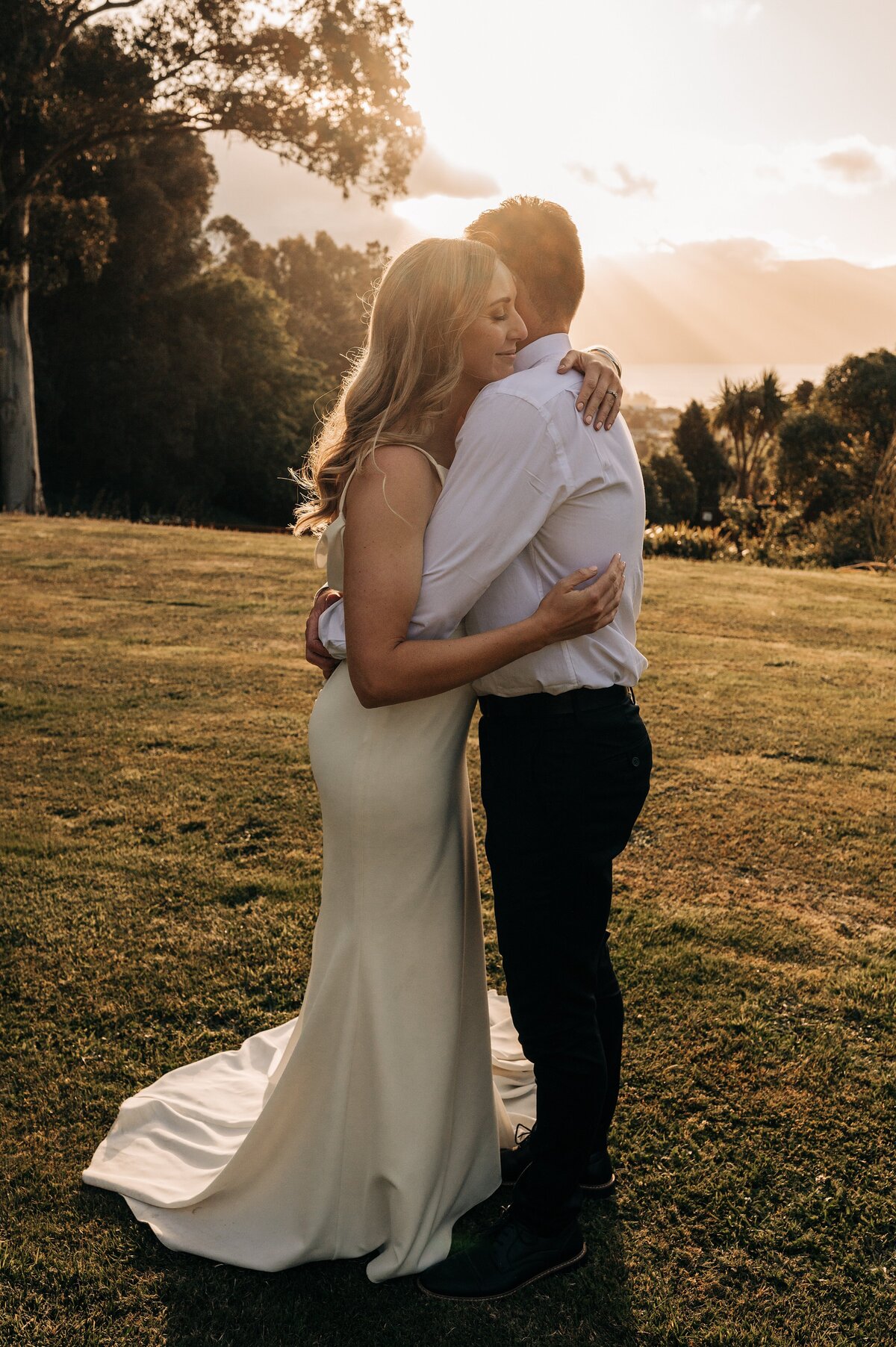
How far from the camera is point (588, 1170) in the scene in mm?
2727

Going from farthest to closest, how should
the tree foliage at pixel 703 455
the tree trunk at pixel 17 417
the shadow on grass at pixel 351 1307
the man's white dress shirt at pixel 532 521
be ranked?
the tree foliage at pixel 703 455 < the tree trunk at pixel 17 417 < the shadow on grass at pixel 351 1307 < the man's white dress shirt at pixel 532 521

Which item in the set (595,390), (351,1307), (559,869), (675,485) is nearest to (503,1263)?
(351,1307)

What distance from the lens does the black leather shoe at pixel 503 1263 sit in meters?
2.38

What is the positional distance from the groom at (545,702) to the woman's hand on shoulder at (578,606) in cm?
10

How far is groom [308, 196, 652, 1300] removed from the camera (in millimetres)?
2029

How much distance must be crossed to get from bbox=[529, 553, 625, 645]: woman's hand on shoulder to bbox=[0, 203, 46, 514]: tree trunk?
2058 centimetres

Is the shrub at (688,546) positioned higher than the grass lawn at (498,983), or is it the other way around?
the shrub at (688,546)

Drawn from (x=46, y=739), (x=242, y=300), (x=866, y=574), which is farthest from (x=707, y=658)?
(x=242, y=300)

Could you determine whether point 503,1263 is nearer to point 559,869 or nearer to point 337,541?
point 559,869

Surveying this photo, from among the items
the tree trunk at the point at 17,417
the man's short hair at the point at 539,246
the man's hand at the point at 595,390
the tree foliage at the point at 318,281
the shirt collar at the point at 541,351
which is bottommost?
the man's hand at the point at 595,390

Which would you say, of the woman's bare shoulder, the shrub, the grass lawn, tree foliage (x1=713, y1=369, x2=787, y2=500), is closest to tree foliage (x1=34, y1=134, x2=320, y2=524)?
the shrub

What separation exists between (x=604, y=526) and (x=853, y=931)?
2785 mm

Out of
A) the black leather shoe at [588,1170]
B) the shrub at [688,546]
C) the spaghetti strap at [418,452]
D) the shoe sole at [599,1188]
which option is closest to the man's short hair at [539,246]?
the spaghetti strap at [418,452]

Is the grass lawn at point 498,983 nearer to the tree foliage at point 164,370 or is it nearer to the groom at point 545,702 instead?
the groom at point 545,702
